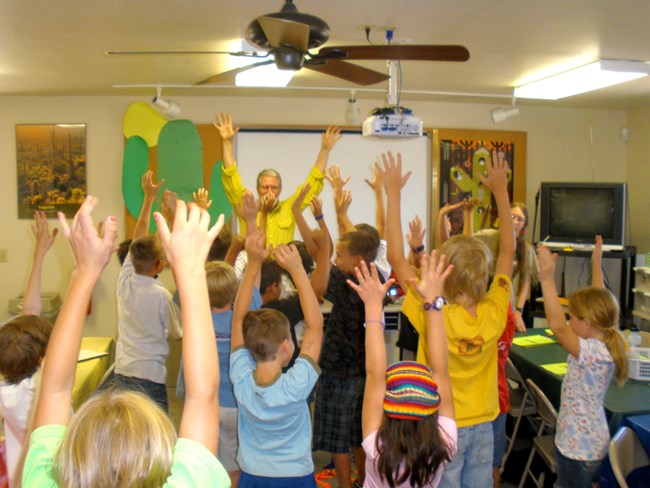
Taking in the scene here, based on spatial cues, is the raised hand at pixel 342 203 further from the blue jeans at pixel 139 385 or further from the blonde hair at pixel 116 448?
the blonde hair at pixel 116 448

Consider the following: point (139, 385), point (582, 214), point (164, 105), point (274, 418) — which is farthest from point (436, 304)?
point (582, 214)

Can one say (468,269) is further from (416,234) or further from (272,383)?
(272,383)

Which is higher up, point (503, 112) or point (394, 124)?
point (503, 112)

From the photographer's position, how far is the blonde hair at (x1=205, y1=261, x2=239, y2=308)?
218 centimetres

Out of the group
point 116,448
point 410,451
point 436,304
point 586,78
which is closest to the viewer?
point 116,448

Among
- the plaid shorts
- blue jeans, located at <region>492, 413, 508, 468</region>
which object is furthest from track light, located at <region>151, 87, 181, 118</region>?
blue jeans, located at <region>492, 413, 508, 468</region>

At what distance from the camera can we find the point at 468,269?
1.84m

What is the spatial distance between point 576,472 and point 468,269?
1.02 meters

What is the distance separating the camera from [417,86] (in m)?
4.71

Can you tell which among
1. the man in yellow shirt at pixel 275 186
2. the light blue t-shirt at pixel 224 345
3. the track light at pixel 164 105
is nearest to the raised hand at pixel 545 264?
the light blue t-shirt at pixel 224 345

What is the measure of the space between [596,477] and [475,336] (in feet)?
3.03

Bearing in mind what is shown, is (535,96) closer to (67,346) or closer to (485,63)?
(485,63)

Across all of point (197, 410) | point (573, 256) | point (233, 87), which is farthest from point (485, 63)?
point (197, 410)

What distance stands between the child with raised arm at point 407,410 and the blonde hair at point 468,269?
283 millimetres
